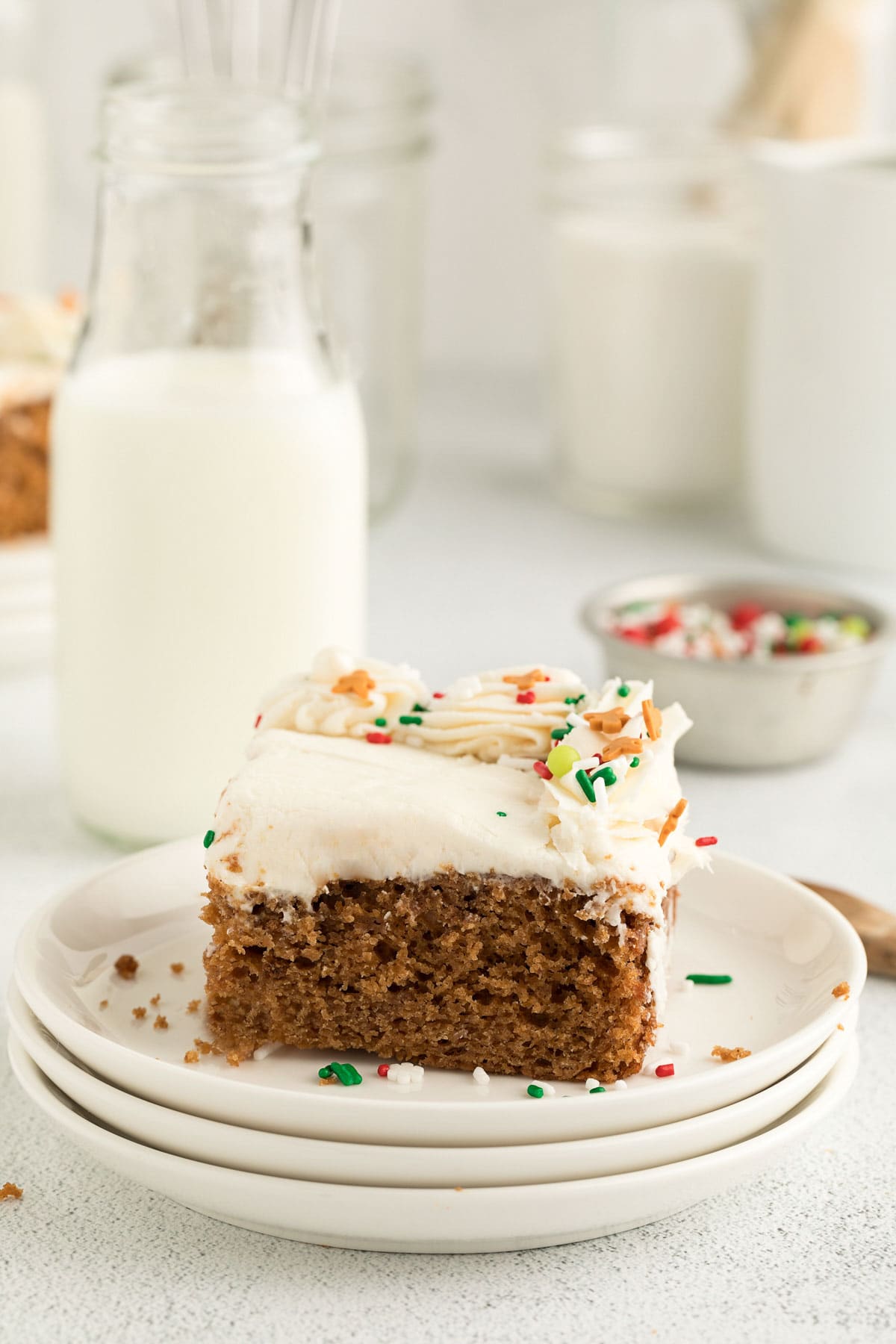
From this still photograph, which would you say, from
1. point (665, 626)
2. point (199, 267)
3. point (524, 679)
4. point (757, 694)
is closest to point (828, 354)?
point (665, 626)

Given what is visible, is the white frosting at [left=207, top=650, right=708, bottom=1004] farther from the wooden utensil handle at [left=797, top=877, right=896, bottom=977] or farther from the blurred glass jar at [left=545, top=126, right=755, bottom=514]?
the blurred glass jar at [left=545, top=126, right=755, bottom=514]

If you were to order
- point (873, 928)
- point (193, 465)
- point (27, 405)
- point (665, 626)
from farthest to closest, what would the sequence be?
1. point (27, 405)
2. point (665, 626)
3. point (193, 465)
4. point (873, 928)

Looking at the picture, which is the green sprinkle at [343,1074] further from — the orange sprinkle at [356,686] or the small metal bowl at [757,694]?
the small metal bowl at [757,694]

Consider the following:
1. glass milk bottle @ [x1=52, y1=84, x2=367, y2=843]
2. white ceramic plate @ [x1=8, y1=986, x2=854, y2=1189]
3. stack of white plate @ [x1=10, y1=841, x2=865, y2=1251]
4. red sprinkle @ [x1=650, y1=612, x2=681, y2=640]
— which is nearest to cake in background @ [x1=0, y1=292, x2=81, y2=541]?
glass milk bottle @ [x1=52, y1=84, x2=367, y2=843]

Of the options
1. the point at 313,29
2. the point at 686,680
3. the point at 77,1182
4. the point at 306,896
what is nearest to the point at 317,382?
the point at 313,29

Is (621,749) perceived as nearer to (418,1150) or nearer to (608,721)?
(608,721)

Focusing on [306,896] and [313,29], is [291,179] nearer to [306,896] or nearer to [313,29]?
[313,29]
